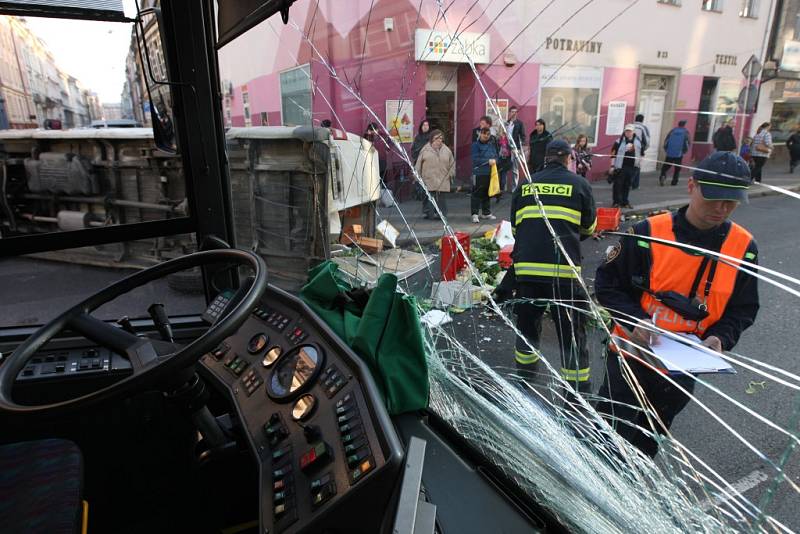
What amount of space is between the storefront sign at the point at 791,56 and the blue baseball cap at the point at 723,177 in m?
0.30

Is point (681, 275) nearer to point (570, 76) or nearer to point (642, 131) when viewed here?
point (642, 131)

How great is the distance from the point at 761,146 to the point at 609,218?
6.84 feet

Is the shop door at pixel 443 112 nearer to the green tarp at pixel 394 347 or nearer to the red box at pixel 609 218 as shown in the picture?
the green tarp at pixel 394 347

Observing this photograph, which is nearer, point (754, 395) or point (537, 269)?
point (754, 395)

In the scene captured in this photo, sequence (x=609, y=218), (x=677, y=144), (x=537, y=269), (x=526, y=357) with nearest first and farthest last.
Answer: (x=677, y=144), (x=526, y=357), (x=537, y=269), (x=609, y=218)

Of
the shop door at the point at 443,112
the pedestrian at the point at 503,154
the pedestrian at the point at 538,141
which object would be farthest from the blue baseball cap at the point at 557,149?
the shop door at the point at 443,112

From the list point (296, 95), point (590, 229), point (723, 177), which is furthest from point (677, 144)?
point (296, 95)

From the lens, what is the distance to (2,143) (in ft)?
5.73

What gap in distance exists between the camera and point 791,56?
4.66ft

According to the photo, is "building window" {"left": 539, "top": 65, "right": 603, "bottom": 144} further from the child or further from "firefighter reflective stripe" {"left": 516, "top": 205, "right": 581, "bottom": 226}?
"firefighter reflective stripe" {"left": 516, "top": 205, "right": 581, "bottom": 226}

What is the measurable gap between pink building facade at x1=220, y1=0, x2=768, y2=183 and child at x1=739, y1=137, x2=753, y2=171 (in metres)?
0.09

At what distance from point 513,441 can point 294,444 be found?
702mm

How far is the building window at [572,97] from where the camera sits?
70.1 inches

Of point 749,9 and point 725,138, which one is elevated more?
point 749,9
